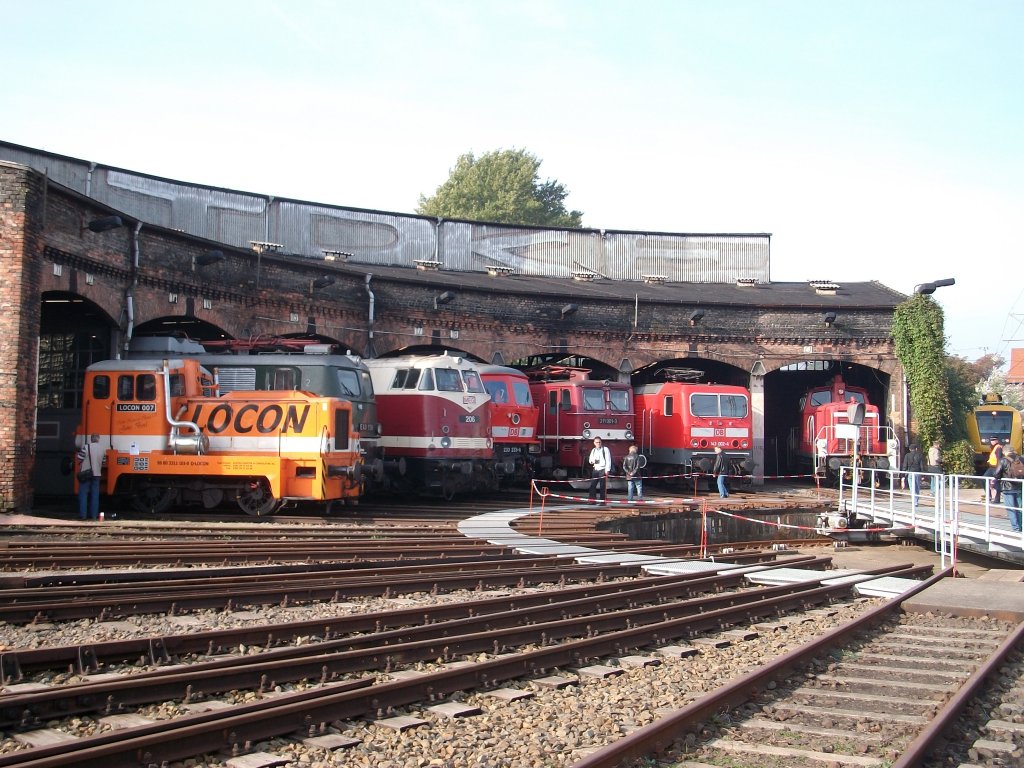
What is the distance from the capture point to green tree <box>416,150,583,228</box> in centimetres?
6788

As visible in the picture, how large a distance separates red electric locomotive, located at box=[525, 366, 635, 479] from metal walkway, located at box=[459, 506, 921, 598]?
9124 mm

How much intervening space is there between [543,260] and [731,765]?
30.6 metres

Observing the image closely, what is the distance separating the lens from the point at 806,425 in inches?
1247

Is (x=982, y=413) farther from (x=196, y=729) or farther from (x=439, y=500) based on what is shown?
(x=196, y=729)

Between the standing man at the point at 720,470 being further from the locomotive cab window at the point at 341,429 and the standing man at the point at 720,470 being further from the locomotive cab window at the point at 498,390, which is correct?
the locomotive cab window at the point at 341,429

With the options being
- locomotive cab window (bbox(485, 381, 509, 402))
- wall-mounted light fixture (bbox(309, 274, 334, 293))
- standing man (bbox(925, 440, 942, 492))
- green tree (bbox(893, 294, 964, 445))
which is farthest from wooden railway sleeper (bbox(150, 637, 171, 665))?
green tree (bbox(893, 294, 964, 445))

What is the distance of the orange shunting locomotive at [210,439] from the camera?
56.0ft

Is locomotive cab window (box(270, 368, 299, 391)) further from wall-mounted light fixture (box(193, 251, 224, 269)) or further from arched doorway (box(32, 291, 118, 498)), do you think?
wall-mounted light fixture (box(193, 251, 224, 269))

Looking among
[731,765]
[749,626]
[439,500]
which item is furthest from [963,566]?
[731,765]

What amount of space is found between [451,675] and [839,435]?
24.0 meters

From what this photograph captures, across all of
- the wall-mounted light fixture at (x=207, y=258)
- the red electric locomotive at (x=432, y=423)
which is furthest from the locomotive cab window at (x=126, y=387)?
the red electric locomotive at (x=432, y=423)

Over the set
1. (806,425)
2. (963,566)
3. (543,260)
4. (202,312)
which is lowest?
(963,566)

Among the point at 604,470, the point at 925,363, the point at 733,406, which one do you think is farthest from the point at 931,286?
the point at 604,470

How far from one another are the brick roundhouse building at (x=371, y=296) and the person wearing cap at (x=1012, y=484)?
11.3 meters
